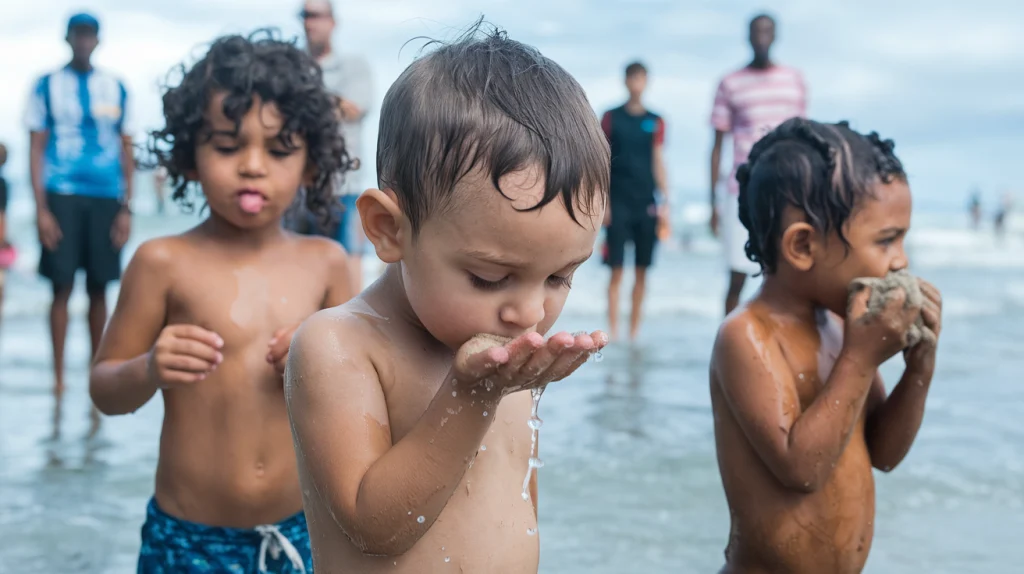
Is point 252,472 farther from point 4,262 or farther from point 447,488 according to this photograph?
point 4,262

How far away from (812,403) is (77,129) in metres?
5.60

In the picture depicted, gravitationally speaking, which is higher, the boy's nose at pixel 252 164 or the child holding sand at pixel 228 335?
the boy's nose at pixel 252 164

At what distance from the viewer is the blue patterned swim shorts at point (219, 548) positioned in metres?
2.64

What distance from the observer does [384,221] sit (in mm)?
1706

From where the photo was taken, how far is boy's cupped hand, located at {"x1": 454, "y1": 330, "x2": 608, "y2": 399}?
1.50m

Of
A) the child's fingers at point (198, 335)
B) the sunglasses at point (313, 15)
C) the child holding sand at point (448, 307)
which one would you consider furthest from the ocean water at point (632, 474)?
the sunglasses at point (313, 15)

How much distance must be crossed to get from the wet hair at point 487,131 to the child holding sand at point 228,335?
1.07 metres

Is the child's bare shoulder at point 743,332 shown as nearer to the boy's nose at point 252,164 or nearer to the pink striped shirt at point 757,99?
the boy's nose at point 252,164

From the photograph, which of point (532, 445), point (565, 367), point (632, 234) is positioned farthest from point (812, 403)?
point (632, 234)

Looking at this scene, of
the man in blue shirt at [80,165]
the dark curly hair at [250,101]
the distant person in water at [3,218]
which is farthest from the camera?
the distant person in water at [3,218]

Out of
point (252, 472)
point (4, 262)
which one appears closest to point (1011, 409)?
point (252, 472)

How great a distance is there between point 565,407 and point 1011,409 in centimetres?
264

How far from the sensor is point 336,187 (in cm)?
334

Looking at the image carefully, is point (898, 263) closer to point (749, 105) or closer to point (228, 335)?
point (228, 335)
